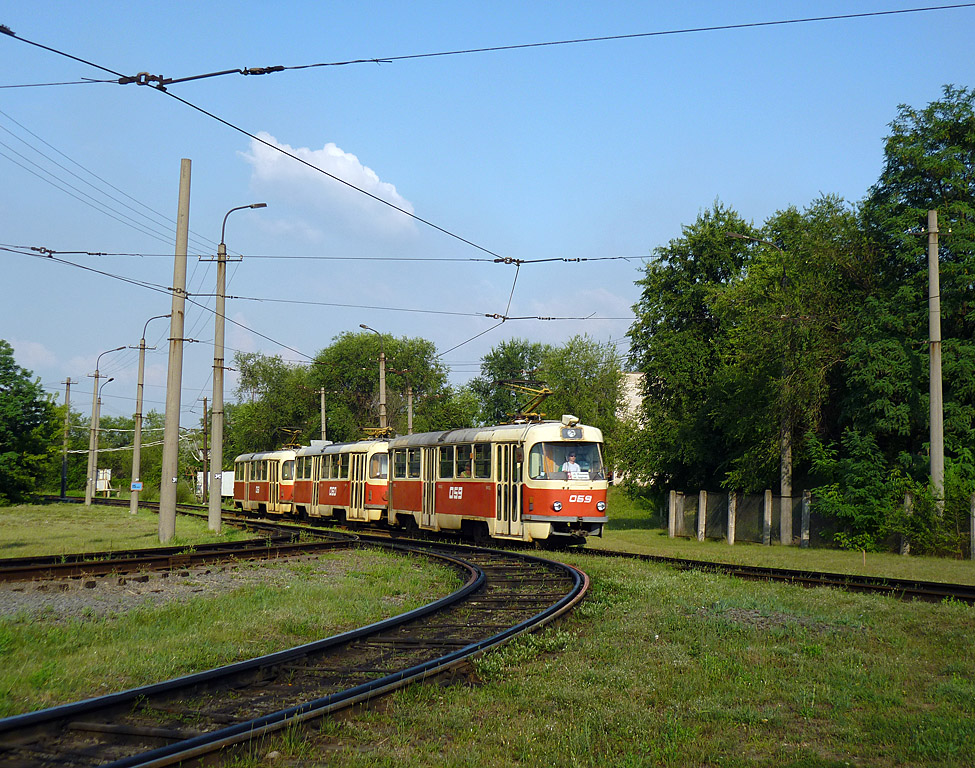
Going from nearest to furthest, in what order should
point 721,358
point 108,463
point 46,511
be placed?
point 721,358
point 46,511
point 108,463

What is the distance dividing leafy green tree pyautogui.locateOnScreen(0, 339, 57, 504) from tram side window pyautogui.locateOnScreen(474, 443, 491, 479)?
10589 mm

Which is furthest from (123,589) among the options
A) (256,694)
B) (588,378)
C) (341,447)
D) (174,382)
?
(588,378)

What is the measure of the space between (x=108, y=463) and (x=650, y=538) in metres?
97.5

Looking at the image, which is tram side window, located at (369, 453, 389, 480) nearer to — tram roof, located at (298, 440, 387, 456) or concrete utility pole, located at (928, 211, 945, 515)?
tram roof, located at (298, 440, 387, 456)

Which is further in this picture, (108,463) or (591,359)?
(108,463)

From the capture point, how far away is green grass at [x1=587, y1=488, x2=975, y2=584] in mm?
18016

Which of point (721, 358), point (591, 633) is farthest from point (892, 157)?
point (591, 633)

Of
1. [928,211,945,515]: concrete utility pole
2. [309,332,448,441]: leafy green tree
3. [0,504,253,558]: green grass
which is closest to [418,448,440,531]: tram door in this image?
[0,504,253,558]: green grass

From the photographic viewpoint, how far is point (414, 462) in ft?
84.7

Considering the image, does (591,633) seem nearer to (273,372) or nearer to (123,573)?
(123,573)

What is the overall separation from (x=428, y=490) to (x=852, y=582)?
493 inches

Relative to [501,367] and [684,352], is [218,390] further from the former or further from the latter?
[501,367]

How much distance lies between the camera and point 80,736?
225 inches

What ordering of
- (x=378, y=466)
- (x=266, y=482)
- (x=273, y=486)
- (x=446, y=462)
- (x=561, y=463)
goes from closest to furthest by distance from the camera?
1. (x=561, y=463)
2. (x=446, y=462)
3. (x=378, y=466)
4. (x=273, y=486)
5. (x=266, y=482)
